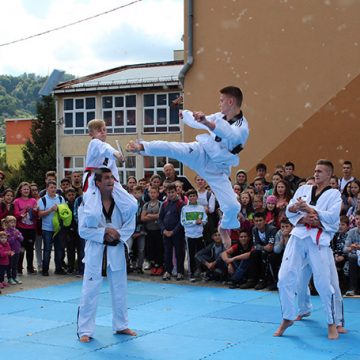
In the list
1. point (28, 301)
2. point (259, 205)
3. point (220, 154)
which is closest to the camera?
point (220, 154)

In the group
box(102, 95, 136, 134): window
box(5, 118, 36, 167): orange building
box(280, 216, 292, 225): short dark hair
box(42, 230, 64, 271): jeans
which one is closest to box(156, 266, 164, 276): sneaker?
box(42, 230, 64, 271): jeans

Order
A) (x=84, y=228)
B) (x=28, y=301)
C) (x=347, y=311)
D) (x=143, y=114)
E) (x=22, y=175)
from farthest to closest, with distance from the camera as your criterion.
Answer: (x=22, y=175), (x=143, y=114), (x=28, y=301), (x=347, y=311), (x=84, y=228)

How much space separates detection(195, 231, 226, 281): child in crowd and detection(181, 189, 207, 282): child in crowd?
0.56 ft

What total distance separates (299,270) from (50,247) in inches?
238

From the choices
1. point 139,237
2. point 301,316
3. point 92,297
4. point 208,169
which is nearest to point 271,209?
point 139,237

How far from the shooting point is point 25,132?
5941cm

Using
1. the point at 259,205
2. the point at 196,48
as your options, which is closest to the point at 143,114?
the point at 196,48

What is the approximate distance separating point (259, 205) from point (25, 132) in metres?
50.2

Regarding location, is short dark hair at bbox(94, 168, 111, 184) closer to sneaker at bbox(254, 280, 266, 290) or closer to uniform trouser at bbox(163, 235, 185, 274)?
sneaker at bbox(254, 280, 266, 290)

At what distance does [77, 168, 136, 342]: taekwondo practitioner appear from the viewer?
25.3 feet

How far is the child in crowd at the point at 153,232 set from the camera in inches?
503

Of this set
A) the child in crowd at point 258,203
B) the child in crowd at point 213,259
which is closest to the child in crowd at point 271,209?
the child in crowd at point 258,203

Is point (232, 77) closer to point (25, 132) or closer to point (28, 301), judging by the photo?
point (28, 301)

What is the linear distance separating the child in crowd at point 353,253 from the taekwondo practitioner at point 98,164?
3999 millimetres
